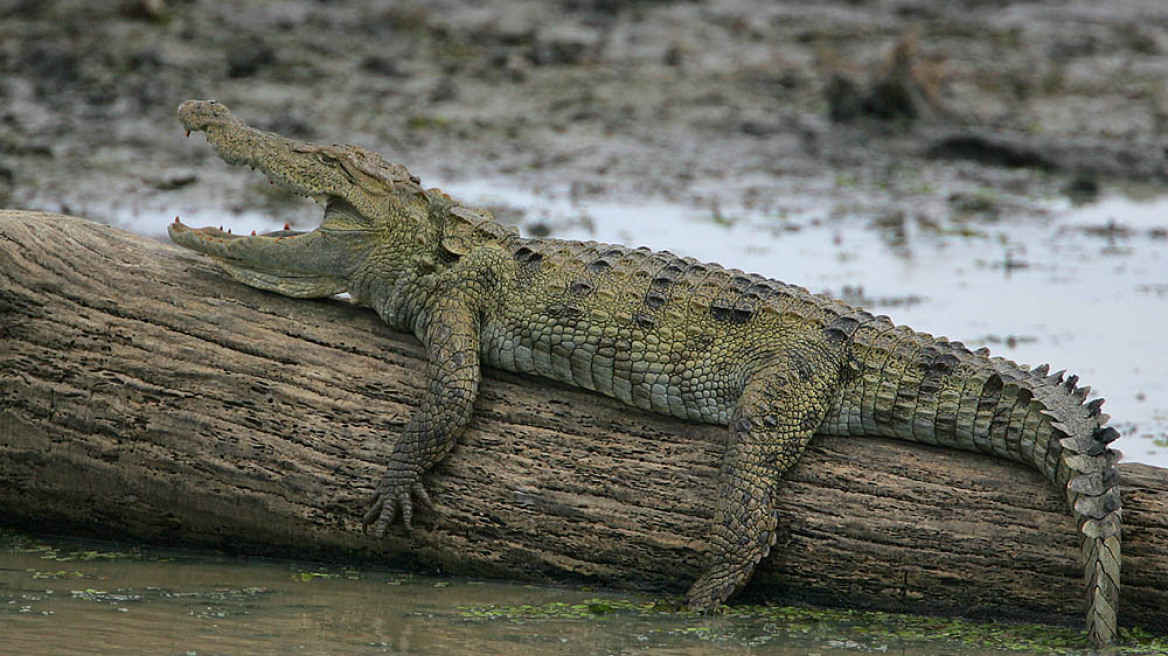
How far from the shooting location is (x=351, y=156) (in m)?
5.62

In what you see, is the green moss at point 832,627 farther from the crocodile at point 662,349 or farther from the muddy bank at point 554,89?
the muddy bank at point 554,89

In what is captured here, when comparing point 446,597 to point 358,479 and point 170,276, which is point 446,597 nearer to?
point 358,479

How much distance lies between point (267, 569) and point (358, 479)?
0.52m

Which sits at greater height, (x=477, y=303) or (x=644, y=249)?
(x=644, y=249)

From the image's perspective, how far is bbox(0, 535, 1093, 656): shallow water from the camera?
4.57m

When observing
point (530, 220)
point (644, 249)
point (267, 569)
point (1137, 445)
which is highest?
point (530, 220)

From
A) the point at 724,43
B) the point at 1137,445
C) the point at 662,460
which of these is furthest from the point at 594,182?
the point at 662,460

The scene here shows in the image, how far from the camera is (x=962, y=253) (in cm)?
1039

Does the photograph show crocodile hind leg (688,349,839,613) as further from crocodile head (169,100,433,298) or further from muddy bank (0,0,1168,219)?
muddy bank (0,0,1168,219)

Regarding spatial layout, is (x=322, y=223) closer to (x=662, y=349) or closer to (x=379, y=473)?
(x=379, y=473)

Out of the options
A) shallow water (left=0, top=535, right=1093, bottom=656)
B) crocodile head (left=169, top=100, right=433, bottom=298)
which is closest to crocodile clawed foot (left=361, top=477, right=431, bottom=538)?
shallow water (left=0, top=535, right=1093, bottom=656)

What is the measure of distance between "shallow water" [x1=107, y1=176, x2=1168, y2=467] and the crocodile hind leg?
2.80m

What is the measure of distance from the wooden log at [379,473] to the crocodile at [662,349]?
111 millimetres

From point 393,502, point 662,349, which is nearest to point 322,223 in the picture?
point 393,502
